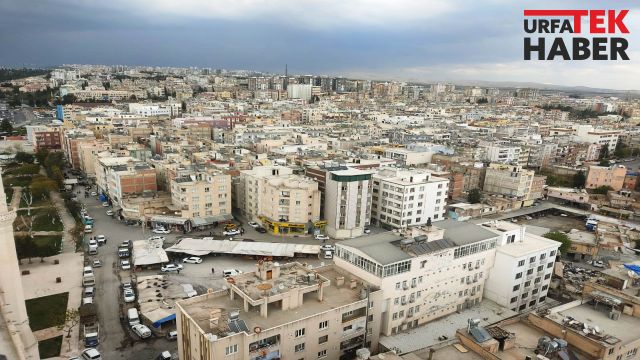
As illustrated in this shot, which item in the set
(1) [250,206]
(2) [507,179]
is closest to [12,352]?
(1) [250,206]

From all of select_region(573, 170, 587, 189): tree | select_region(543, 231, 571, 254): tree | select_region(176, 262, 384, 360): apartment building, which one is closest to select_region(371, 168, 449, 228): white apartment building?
select_region(543, 231, 571, 254): tree

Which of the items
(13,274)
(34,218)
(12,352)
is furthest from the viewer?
(34,218)

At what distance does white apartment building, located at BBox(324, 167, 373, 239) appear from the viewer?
38219mm

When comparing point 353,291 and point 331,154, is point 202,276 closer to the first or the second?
point 353,291

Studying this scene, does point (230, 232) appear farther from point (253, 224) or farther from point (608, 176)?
point (608, 176)

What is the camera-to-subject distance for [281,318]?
1844cm

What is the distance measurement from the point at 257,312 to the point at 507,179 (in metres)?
42.5

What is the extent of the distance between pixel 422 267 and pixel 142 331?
15261 mm

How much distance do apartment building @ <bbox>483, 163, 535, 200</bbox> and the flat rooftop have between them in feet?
122

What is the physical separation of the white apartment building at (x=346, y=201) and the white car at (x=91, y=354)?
22056 mm

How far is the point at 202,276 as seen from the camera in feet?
103

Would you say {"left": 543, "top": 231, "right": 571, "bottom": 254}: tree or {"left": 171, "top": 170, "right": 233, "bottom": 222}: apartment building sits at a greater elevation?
{"left": 171, "top": 170, "right": 233, "bottom": 222}: apartment building

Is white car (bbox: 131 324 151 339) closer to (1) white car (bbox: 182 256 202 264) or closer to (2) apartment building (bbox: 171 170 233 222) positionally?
(1) white car (bbox: 182 256 202 264)

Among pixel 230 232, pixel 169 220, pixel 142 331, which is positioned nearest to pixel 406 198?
pixel 230 232
